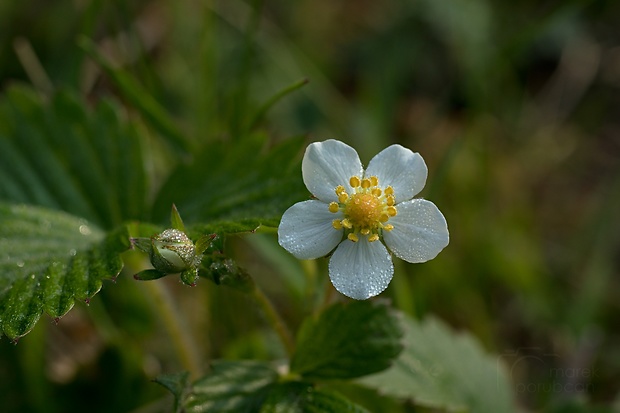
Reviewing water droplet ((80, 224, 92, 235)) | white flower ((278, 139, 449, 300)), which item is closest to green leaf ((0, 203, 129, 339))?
water droplet ((80, 224, 92, 235))

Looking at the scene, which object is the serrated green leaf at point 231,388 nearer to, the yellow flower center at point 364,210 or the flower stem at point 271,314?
the flower stem at point 271,314

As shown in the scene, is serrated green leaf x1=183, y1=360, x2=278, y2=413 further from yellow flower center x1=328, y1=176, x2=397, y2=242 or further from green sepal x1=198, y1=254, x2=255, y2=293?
yellow flower center x1=328, y1=176, x2=397, y2=242

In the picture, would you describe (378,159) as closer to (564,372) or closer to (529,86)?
(564,372)

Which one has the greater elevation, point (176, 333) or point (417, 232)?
point (417, 232)

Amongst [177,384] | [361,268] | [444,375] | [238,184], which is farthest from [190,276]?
[444,375]

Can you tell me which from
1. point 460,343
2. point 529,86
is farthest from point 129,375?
point 529,86

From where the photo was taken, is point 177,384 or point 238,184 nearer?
point 177,384

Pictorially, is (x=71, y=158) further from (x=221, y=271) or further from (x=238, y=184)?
(x=221, y=271)
